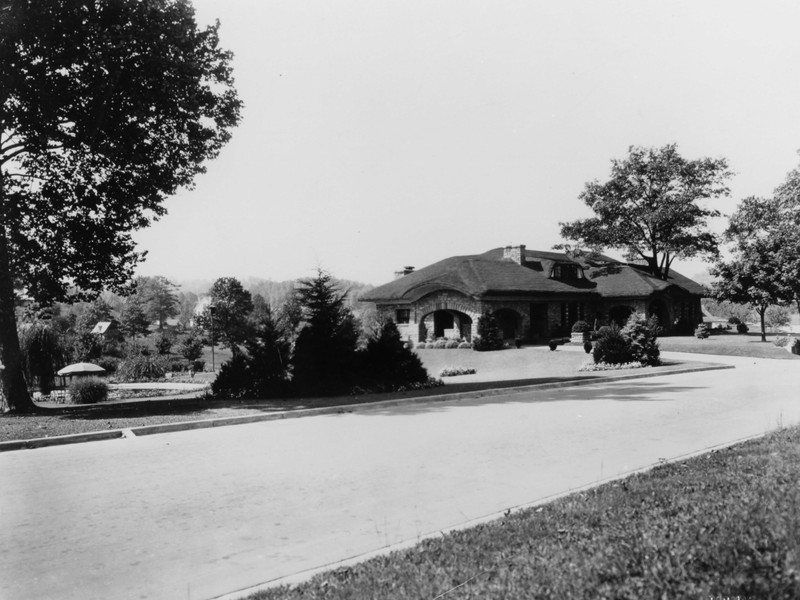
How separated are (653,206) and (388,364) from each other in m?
38.5

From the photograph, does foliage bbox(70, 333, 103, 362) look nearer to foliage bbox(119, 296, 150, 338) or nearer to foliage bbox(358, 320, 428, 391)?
foliage bbox(358, 320, 428, 391)

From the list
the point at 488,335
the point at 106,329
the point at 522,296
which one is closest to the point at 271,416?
the point at 488,335

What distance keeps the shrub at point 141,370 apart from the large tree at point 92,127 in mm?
21340

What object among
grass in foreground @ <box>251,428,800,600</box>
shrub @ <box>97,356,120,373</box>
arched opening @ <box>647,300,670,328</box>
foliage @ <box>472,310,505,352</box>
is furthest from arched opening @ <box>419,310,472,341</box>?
grass in foreground @ <box>251,428,800,600</box>

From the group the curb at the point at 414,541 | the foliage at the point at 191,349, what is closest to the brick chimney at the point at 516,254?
the foliage at the point at 191,349

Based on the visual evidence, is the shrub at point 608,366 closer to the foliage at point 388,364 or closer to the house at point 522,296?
the foliage at point 388,364

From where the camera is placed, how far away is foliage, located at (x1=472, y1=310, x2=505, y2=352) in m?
36.4

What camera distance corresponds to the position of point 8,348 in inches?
699

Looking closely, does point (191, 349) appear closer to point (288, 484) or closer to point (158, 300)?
point (288, 484)

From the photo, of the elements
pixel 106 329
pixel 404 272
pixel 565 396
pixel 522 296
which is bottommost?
pixel 565 396

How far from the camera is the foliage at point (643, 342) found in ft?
86.4

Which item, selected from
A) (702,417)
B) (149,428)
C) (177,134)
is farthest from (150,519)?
(177,134)

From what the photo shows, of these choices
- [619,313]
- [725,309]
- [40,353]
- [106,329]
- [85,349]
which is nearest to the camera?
[40,353]

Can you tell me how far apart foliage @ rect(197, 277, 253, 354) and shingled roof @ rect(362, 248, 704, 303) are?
38.4 m
